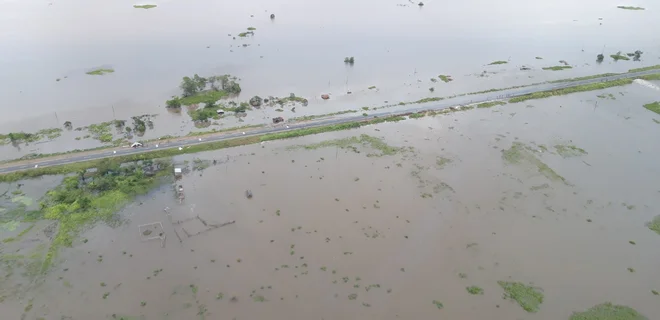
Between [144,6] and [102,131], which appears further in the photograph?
[144,6]

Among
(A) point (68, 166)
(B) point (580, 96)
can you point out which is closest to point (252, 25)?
(A) point (68, 166)

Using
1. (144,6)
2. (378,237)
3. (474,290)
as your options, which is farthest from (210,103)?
(144,6)

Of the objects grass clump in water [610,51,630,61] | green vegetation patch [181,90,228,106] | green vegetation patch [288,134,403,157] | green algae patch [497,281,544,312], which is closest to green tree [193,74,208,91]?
green vegetation patch [181,90,228,106]

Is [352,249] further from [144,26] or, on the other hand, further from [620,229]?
[144,26]

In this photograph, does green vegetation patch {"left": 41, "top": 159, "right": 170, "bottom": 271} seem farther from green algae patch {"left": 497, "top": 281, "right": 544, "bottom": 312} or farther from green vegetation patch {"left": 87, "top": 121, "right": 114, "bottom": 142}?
green algae patch {"left": 497, "top": 281, "right": 544, "bottom": 312}

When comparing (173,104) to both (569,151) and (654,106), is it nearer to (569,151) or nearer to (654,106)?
(569,151)

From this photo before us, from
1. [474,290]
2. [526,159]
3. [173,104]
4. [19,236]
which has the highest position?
[173,104]

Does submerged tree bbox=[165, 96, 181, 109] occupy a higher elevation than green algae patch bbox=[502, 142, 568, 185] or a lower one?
higher

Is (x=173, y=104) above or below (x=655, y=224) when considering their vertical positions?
above

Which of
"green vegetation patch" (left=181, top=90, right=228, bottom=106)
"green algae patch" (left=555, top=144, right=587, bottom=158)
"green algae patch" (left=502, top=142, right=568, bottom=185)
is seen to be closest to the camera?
"green algae patch" (left=502, top=142, right=568, bottom=185)
